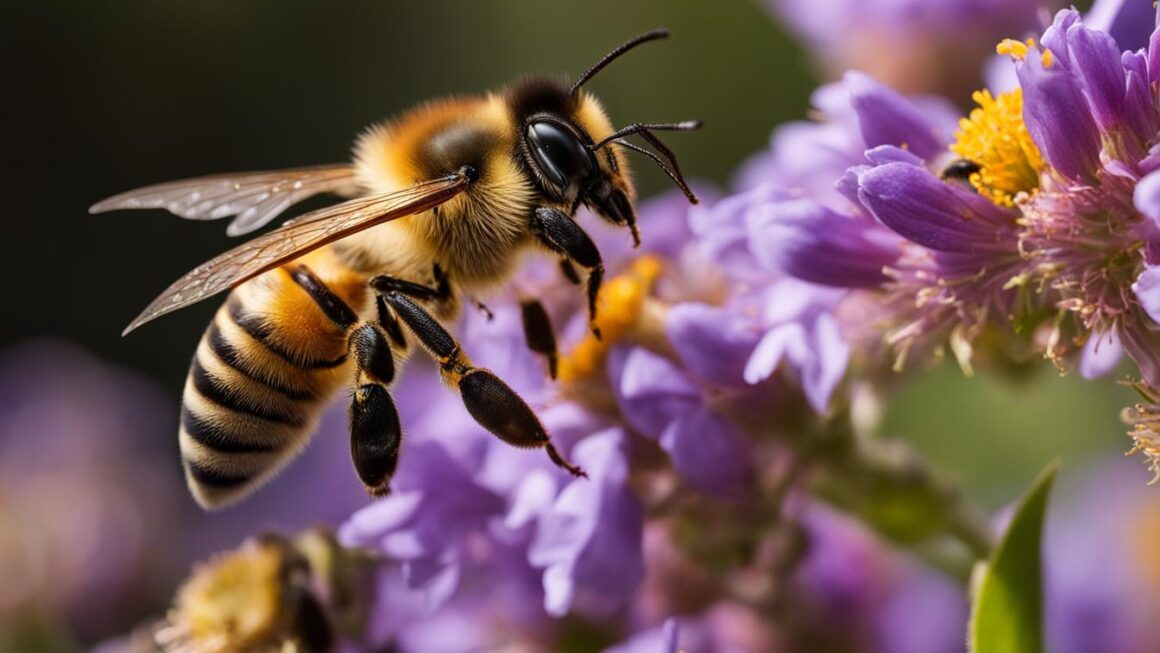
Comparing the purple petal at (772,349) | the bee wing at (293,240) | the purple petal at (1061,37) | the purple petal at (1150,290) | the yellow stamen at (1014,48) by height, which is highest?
the bee wing at (293,240)

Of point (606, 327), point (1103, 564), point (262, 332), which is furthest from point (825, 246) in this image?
point (1103, 564)

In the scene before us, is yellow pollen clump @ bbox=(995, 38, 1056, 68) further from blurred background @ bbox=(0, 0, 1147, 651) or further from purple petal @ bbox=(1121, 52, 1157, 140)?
blurred background @ bbox=(0, 0, 1147, 651)

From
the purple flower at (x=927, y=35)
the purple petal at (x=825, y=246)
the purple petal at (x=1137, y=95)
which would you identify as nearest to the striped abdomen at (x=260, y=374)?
the purple petal at (x=825, y=246)

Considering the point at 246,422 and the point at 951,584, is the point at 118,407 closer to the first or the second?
the point at 246,422

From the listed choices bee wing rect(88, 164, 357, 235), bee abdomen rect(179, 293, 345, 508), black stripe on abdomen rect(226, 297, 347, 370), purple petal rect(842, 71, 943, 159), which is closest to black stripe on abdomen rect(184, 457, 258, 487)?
bee abdomen rect(179, 293, 345, 508)

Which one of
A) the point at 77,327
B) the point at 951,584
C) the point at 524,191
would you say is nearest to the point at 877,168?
the point at 524,191

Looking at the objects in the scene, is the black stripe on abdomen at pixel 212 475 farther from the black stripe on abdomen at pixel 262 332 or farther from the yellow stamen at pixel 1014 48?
the yellow stamen at pixel 1014 48
